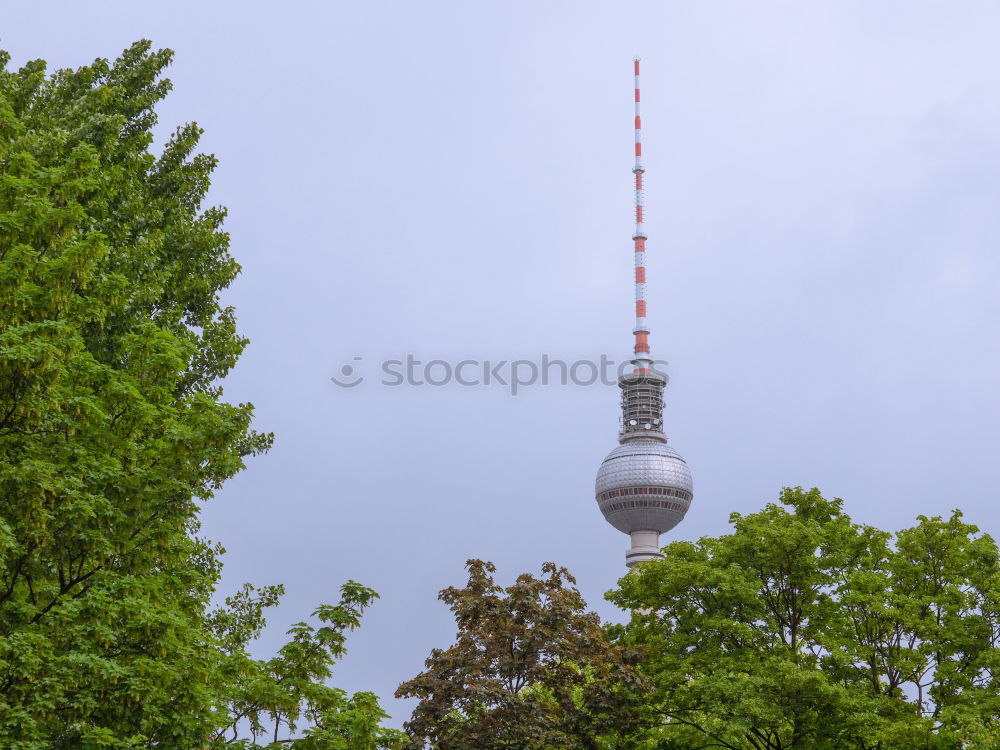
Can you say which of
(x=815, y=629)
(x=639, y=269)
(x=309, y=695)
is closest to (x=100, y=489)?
(x=309, y=695)

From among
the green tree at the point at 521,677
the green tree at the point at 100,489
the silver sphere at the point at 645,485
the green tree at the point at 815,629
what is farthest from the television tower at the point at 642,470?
the green tree at the point at 100,489

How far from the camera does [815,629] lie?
31.0 meters

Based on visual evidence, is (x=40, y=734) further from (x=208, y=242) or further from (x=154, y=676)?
(x=208, y=242)

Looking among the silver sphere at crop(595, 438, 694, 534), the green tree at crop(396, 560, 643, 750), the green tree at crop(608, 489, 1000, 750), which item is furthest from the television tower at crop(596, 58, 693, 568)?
the green tree at crop(396, 560, 643, 750)

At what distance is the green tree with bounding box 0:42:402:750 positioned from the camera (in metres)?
14.8

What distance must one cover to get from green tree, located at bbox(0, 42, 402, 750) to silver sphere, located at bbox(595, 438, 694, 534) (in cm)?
15230

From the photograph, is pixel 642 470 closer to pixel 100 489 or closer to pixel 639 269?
pixel 639 269

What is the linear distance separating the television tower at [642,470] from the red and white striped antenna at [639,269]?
0.14 m

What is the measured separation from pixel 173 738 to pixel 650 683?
43.2 ft

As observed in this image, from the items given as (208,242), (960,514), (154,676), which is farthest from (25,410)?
(960,514)

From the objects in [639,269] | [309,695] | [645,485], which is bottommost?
[309,695]

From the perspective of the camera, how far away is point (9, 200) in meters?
16.9

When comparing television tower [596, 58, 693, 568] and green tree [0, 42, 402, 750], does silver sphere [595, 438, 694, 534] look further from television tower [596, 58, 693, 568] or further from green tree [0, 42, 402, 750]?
green tree [0, 42, 402, 750]

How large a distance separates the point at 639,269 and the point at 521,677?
13942cm
